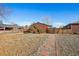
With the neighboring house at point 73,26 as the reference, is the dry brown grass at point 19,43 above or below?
below

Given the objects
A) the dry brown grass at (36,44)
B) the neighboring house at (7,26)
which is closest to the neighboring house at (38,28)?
the dry brown grass at (36,44)

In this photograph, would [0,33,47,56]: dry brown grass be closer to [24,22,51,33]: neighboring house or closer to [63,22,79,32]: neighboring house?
[24,22,51,33]: neighboring house

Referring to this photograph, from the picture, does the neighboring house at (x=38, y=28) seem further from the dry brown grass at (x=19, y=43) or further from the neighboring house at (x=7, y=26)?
the neighboring house at (x=7, y=26)

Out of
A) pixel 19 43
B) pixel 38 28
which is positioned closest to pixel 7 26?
pixel 19 43

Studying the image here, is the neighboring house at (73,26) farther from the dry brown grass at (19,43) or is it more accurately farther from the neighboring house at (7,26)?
the neighboring house at (7,26)

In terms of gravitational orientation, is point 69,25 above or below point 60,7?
below

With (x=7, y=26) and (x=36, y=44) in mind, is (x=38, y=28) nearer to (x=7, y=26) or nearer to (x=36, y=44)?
(x=36, y=44)

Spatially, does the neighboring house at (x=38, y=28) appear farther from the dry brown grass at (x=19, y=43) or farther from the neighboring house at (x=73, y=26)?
the neighboring house at (x=73, y=26)

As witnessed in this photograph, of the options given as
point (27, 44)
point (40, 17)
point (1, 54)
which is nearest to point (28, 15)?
point (40, 17)

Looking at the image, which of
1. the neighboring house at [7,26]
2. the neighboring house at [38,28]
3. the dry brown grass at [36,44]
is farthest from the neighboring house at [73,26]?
the neighboring house at [7,26]

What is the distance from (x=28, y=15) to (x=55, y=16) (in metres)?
0.34

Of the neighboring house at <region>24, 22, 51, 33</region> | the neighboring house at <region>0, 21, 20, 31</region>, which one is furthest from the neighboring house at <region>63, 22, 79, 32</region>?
the neighboring house at <region>0, 21, 20, 31</region>

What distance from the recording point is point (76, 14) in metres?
3.21

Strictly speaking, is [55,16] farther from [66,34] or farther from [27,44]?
[27,44]
